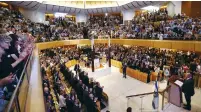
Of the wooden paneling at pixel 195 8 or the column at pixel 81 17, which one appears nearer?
the wooden paneling at pixel 195 8

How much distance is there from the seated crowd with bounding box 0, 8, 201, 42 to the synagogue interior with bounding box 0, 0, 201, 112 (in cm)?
8

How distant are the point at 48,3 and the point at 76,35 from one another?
19.7 ft

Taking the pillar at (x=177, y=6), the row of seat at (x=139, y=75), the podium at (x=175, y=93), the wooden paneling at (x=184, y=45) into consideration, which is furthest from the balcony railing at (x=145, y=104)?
the pillar at (x=177, y=6)

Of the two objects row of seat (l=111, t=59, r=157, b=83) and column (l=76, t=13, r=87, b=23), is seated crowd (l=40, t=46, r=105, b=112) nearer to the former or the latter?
row of seat (l=111, t=59, r=157, b=83)

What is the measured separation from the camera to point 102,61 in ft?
67.6

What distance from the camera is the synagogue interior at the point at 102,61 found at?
3252 millimetres

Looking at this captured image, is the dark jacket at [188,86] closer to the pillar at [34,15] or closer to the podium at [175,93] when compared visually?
the podium at [175,93]

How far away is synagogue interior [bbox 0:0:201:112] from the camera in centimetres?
325

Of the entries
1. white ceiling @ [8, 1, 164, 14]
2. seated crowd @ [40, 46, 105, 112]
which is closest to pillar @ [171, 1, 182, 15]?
white ceiling @ [8, 1, 164, 14]

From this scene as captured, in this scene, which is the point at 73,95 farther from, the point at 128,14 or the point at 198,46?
the point at 128,14

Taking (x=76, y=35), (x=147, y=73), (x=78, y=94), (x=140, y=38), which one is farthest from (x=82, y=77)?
(x=76, y=35)

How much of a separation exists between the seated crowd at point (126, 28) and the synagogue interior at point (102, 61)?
0.08 meters

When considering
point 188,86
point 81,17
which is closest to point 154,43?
point 188,86

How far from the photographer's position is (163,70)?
13.2 m
